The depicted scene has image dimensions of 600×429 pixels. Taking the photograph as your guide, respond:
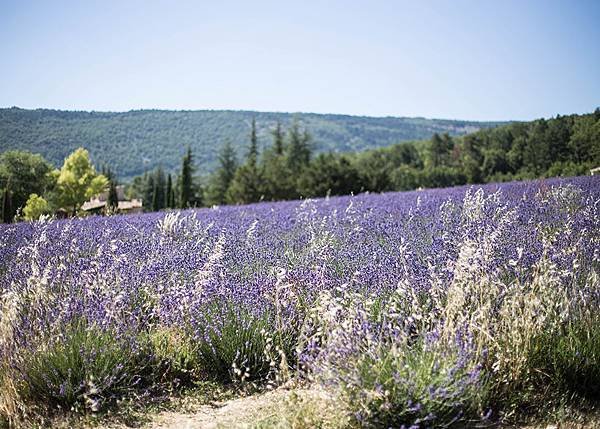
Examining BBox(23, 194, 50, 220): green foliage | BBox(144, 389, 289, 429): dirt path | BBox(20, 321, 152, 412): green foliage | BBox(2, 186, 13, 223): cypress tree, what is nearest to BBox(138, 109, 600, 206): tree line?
BBox(23, 194, 50, 220): green foliage

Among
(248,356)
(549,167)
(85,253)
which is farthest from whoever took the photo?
(549,167)

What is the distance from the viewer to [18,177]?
63.6ft

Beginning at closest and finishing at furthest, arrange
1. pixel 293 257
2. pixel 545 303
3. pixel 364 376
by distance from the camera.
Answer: pixel 364 376 → pixel 545 303 → pixel 293 257

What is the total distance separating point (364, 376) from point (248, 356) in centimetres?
117

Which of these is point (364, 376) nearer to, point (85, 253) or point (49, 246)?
point (85, 253)

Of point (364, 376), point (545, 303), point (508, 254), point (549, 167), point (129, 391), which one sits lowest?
point (129, 391)

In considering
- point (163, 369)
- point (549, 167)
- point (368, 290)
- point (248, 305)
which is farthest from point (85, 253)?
point (549, 167)

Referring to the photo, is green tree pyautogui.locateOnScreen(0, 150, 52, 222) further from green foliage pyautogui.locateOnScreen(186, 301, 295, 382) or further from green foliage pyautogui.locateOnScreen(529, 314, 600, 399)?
green foliage pyautogui.locateOnScreen(529, 314, 600, 399)

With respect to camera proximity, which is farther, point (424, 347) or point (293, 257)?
point (293, 257)

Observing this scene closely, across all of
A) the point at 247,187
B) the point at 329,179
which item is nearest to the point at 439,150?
the point at 247,187

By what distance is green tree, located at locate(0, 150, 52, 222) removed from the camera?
17.3 meters

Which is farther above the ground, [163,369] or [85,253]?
[85,253]

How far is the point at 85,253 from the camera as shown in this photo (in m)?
5.49

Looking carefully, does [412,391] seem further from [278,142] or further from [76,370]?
[278,142]
